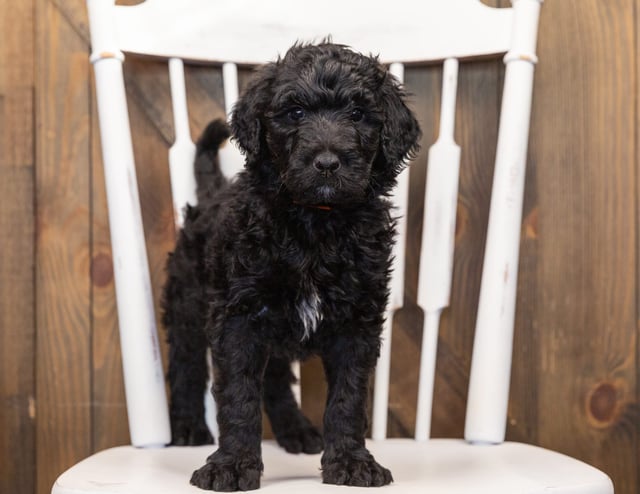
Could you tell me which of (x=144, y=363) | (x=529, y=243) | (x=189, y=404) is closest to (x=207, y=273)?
(x=144, y=363)

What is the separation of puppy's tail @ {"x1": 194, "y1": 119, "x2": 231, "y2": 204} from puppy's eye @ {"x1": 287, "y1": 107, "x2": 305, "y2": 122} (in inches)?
14.3

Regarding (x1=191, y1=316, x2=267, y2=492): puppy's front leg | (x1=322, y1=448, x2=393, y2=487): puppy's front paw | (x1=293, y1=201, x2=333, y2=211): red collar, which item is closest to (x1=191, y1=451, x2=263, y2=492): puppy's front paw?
(x1=191, y1=316, x2=267, y2=492): puppy's front leg

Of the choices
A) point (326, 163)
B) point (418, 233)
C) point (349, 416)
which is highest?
point (326, 163)

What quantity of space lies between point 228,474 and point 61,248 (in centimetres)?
83

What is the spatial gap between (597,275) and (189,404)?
3.03 feet

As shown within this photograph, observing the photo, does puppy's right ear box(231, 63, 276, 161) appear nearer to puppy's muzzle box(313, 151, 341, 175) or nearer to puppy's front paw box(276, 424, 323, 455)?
puppy's muzzle box(313, 151, 341, 175)

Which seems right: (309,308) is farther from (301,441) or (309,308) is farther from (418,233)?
(418,233)

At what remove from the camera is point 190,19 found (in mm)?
1536

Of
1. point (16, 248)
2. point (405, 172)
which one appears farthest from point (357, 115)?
point (16, 248)

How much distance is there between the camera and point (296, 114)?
1243 millimetres

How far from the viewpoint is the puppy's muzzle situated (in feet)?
3.76

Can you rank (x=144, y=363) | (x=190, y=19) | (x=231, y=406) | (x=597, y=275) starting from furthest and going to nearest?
(x=597, y=275)
(x=190, y=19)
(x=144, y=363)
(x=231, y=406)

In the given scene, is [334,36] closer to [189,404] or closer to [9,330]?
[189,404]

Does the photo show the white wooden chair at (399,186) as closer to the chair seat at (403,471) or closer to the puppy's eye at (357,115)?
the chair seat at (403,471)
